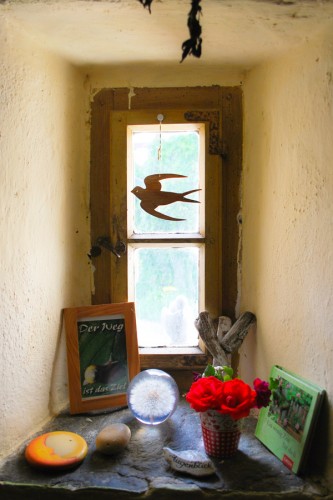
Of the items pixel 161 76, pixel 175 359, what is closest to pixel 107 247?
pixel 175 359

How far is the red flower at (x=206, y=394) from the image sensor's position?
1.29 metres

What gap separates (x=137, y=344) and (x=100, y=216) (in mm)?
509

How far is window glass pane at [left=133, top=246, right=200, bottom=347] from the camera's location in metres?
1.79

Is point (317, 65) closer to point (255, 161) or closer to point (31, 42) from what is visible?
point (255, 161)

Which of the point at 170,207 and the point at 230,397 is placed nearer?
the point at 230,397

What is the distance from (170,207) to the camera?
178 cm

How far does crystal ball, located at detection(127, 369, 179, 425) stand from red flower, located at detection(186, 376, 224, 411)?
192mm

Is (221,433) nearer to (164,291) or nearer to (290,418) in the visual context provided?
(290,418)

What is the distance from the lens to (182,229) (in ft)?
5.87

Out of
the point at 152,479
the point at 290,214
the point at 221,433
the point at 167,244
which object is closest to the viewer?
the point at 152,479

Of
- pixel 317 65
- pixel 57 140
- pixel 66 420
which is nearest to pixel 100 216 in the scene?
pixel 57 140

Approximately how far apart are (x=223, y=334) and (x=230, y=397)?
423 mm

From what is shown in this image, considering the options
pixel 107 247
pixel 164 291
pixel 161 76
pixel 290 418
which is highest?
pixel 161 76

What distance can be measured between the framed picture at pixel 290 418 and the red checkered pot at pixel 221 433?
119 mm
